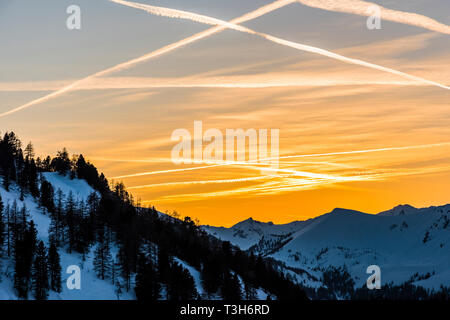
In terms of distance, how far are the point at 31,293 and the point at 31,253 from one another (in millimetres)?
12519

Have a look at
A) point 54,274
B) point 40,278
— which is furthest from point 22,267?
point 54,274

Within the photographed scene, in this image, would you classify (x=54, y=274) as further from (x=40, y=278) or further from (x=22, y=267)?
(x=22, y=267)

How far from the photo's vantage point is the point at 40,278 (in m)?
188

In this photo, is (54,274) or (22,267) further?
(54,274)

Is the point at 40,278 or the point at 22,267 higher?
the point at 22,267

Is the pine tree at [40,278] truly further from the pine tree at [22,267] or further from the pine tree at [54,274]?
the pine tree at [54,274]

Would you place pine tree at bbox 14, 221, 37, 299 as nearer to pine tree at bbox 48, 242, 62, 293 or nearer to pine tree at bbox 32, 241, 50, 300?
pine tree at bbox 32, 241, 50, 300

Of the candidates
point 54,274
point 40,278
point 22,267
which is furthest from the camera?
point 54,274

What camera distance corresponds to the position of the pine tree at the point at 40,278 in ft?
611

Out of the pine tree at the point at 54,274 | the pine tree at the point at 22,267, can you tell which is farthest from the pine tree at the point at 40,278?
the pine tree at the point at 54,274

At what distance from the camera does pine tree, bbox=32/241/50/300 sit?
186 m

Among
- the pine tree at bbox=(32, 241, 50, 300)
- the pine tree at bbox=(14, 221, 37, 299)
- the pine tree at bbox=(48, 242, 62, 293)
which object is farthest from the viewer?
the pine tree at bbox=(48, 242, 62, 293)

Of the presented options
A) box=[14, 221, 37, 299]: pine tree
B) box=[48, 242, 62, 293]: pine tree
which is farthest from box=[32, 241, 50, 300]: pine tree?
box=[48, 242, 62, 293]: pine tree
